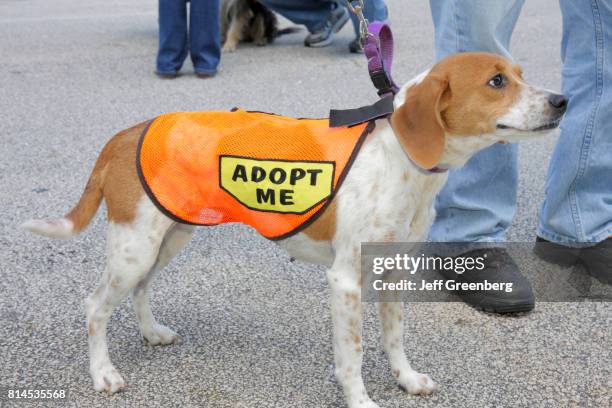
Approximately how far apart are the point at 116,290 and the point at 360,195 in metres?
0.87

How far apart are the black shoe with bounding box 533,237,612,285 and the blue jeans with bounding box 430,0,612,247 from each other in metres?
0.04

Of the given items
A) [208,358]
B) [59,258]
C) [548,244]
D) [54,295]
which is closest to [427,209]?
[208,358]

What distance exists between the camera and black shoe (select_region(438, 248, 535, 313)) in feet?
9.97

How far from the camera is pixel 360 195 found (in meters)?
2.30

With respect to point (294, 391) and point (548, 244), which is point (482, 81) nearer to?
point (294, 391)

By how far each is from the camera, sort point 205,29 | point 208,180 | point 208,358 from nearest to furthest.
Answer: point 208,180, point 208,358, point 205,29

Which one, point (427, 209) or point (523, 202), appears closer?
point (427, 209)

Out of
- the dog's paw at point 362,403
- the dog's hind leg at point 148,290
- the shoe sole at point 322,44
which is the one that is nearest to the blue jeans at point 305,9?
the shoe sole at point 322,44

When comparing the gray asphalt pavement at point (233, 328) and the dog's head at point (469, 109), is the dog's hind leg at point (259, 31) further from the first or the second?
the dog's head at point (469, 109)

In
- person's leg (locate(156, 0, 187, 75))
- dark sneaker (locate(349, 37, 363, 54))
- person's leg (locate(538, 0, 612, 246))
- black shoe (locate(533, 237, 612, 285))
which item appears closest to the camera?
person's leg (locate(538, 0, 612, 246))

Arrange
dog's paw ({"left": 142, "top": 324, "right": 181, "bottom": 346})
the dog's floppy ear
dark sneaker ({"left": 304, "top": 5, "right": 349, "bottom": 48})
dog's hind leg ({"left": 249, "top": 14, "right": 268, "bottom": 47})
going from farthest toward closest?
dog's hind leg ({"left": 249, "top": 14, "right": 268, "bottom": 47}) < dark sneaker ({"left": 304, "top": 5, "right": 349, "bottom": 48}) < dog's paw ({"left": 142, "top": 324, "right": 181, "bottom": 346}) < the dog's floppy ear

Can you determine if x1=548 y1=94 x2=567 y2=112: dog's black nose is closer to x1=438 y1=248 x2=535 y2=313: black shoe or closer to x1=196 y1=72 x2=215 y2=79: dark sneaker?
x1=438 y1=248 x2=535 y2=313: black shoe

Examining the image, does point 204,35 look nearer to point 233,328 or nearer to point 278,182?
point 233,328

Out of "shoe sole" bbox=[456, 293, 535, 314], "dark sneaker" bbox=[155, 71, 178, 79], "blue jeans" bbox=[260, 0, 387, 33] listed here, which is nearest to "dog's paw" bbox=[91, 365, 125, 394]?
"shoe sole" bbox=[456, 293, 535, 314]
